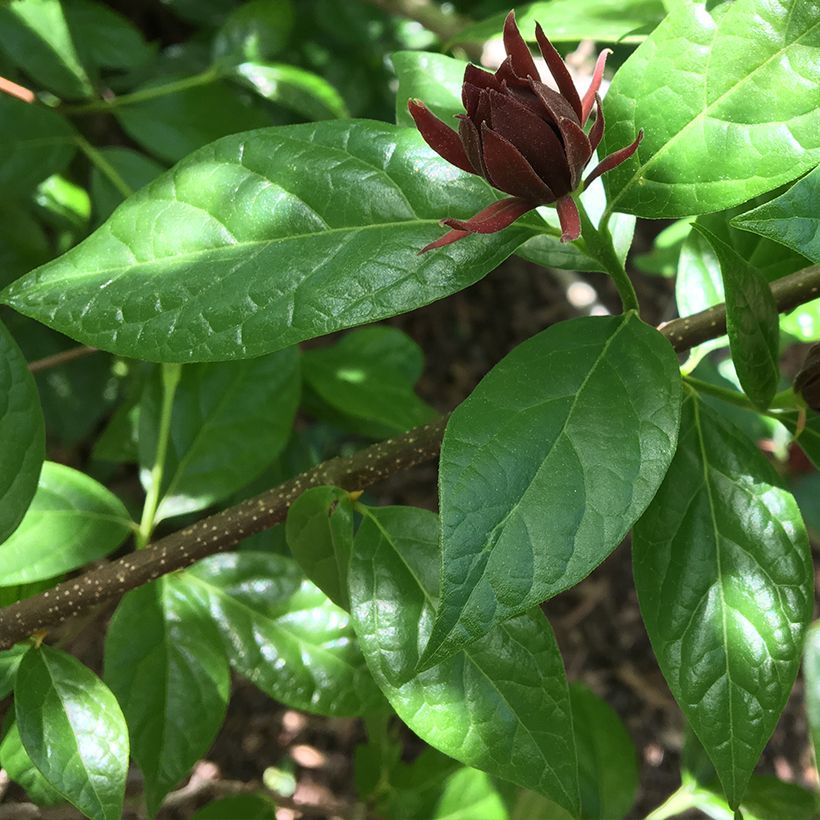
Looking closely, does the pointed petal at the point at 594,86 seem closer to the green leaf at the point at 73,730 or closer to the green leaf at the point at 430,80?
the green leaf at the point at 430,80

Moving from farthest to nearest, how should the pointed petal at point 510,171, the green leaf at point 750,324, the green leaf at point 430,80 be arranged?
the green leaf at point 430,80 → the green leaf at point 750,324 → the pointed petal at point 510,171

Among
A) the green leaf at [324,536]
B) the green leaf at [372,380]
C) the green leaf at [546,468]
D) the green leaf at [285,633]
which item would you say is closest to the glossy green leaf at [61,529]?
the green leaf at [285,633]

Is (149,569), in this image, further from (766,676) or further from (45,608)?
(766,676)

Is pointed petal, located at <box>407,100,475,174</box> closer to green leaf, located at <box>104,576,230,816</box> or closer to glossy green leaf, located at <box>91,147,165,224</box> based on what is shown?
green leaf, located at <box>104,576,230,816</box>

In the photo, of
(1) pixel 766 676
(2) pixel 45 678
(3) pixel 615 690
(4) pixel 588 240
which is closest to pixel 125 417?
(2) pixel 45 678

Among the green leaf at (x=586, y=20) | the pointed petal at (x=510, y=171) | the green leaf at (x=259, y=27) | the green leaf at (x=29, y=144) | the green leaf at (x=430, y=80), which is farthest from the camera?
the green leaf at (x=259, y=27)

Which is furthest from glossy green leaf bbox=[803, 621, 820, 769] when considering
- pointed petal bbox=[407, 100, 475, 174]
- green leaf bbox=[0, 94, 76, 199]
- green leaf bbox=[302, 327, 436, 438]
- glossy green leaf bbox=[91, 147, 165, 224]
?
green leaf bbox=[0, 94, 76, 199]
